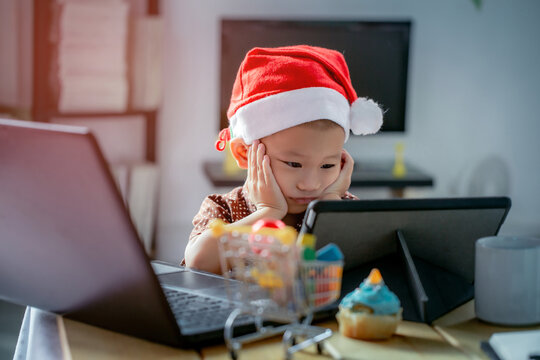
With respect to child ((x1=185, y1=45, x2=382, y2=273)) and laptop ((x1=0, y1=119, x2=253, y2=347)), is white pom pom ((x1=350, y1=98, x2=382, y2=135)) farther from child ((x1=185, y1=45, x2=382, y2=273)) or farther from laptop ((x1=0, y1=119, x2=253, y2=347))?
laptop ((x1=0, y1=119, x2=253, y2=347))

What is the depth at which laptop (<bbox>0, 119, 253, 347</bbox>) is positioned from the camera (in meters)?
0.76

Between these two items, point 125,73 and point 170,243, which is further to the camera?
point 170,243

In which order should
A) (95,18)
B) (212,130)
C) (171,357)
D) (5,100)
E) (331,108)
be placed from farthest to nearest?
(212,130), (5,100), (95,18), (331,108), (171,357)

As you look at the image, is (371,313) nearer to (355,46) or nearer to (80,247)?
(80,247)

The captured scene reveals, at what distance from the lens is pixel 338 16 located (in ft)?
12.5

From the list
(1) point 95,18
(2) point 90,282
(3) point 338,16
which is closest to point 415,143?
(3) point 338,16

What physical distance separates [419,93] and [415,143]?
0.27 meters

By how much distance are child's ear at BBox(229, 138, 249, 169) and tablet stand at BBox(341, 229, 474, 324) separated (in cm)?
39

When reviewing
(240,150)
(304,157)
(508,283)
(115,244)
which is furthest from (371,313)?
(240,150)

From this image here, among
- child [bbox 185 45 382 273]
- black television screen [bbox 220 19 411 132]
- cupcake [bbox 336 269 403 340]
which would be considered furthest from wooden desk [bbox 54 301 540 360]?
black television screen [bbox 220 19 411 132]

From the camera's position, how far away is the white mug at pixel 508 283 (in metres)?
0.90

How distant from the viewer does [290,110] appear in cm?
123

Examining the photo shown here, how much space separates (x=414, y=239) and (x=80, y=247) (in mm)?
436

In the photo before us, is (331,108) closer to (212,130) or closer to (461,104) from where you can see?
(212,130)
